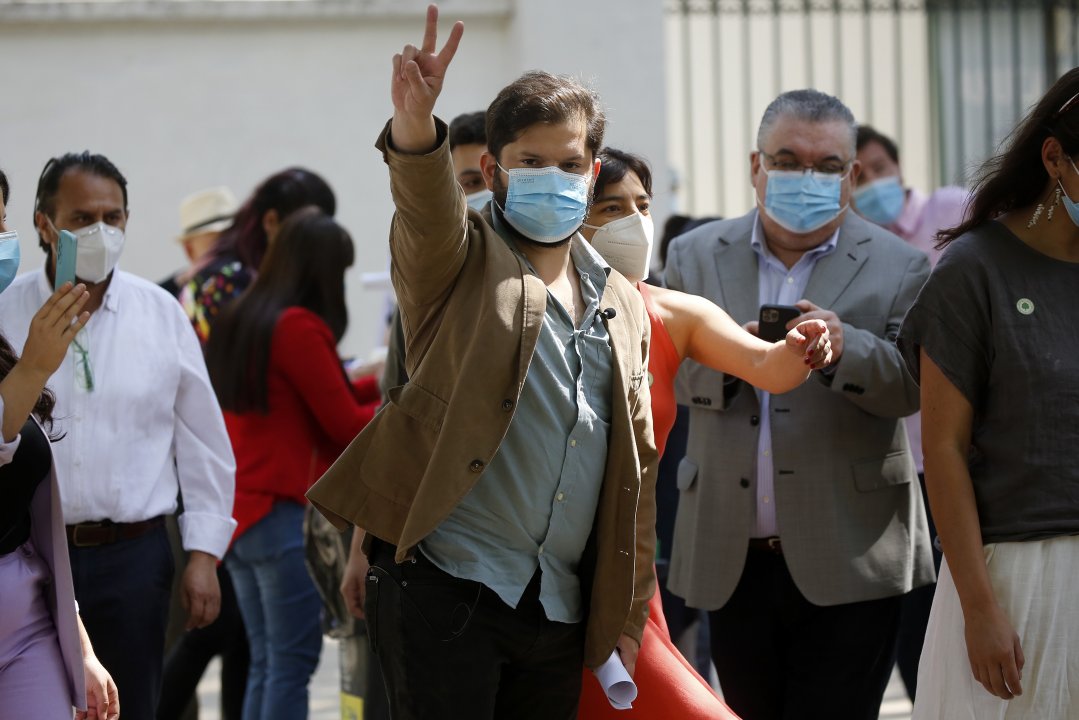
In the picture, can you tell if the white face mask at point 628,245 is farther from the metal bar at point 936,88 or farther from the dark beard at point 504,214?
the metal bar at point 936,88

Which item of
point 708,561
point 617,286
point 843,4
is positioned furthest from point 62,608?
point 843,4

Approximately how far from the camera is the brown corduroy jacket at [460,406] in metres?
2.80

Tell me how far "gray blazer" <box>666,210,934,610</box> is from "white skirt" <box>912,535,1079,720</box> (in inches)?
27.0

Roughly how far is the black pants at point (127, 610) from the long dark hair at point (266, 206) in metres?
2.16

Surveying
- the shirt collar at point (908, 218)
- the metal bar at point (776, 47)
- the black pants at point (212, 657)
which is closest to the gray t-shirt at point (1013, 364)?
the black pants at point (212, 657)

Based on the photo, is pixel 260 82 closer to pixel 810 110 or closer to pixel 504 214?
pixel 810 110

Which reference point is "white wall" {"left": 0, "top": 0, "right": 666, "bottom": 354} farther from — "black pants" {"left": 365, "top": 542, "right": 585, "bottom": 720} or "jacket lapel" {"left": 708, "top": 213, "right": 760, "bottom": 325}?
"black pants" {"left": 365, "top": 542, "right": 585, "bottom": 720}

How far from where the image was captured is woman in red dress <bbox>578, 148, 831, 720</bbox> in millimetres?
3225

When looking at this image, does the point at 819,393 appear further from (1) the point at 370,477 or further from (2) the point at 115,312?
(2) the point at 115,312

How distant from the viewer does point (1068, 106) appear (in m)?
3.26

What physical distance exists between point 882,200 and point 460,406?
13.5ft

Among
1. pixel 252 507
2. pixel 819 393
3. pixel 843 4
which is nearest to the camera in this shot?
pixel 819 393

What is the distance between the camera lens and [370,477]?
2.94m

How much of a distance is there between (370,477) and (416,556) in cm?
18
